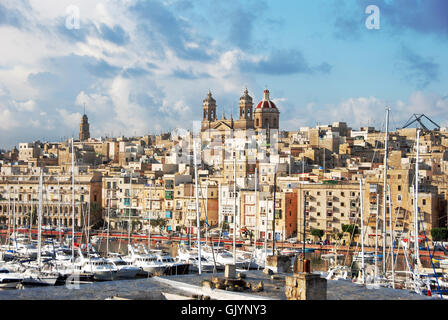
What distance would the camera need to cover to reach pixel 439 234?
3884cm

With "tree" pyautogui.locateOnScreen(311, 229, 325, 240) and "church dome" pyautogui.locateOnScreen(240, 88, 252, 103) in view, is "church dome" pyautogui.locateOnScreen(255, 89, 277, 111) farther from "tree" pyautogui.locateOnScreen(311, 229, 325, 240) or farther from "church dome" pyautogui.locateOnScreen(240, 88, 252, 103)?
"tree" pyautogui.locateOnScreen(311, 229, 325, 240)

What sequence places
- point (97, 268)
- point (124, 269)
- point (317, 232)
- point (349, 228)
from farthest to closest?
point (317, 232) → point (349, 228) → point (124, 269) → point (97, 268)

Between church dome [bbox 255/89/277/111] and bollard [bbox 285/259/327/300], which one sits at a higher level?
church dome [bbox 255/89/277/111]

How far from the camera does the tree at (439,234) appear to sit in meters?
38.8

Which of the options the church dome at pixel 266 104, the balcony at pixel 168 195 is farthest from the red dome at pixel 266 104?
the balcony at pixel 168 195

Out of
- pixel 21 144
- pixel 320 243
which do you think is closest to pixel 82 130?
pixel 21 144

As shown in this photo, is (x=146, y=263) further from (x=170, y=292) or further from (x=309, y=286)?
(x=309, y=286)

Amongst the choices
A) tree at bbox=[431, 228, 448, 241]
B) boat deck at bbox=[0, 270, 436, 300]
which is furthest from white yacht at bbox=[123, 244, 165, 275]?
tree at bbox=[431, 228, 448, 241]

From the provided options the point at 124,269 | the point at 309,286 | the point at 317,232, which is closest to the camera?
the point at 309,286

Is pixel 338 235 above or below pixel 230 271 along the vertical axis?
below

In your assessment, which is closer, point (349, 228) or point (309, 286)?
point (309, 286)

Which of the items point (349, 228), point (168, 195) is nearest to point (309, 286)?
point (349, 228)

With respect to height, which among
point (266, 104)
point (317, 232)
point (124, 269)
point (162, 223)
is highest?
point (266, 104)

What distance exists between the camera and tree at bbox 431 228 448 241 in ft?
127
